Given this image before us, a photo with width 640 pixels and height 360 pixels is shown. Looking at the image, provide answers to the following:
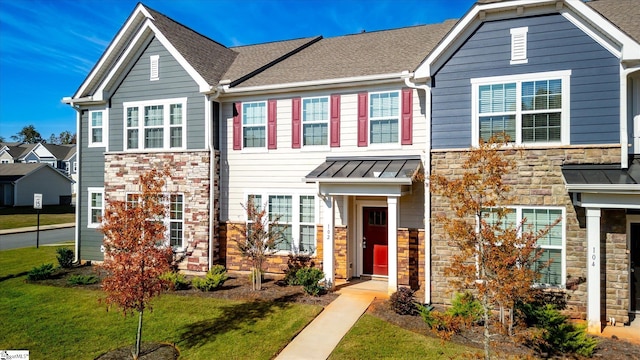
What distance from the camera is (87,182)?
53.3ft

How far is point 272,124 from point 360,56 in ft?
14.2

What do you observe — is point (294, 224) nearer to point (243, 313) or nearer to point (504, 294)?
point (243, 313)

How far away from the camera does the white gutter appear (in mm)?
11971

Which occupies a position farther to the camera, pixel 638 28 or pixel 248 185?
pixel 248 185

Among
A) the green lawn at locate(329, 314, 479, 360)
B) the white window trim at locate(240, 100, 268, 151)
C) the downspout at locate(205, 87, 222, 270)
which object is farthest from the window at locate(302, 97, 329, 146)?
the green lawn at locate(329, 314, 479, 360)

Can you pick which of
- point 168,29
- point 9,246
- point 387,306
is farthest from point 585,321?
point 9,246

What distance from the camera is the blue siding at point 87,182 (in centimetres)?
1598

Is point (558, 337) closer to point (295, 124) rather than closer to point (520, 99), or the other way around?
point (520, 99)

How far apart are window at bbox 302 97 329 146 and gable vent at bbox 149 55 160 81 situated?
5.93 m

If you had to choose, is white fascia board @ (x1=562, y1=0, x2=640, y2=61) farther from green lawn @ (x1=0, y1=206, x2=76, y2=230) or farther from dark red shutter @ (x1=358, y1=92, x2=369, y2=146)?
green lawn @ (x1=0, y1=206, x2=76, y2=230)

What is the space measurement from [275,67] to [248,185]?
204 inches

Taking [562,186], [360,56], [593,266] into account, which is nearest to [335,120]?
[360,56]

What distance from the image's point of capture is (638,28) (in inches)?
422

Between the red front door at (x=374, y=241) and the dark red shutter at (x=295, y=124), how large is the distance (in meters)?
3.33
